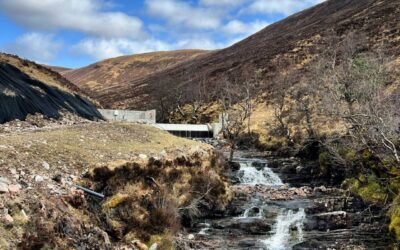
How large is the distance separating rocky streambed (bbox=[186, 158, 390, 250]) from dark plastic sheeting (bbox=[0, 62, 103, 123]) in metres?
10.9

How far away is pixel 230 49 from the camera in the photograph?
114m

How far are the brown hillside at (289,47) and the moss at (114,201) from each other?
183ft

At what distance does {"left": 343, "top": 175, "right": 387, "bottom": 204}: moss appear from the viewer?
21.5 meters

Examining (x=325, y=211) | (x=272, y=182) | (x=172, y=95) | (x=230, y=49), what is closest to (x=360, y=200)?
(x=325, y=211)

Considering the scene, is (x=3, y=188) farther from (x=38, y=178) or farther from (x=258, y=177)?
(x=258, y=177)

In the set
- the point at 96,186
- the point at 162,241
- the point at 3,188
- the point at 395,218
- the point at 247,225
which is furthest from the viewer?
the point at 247,225

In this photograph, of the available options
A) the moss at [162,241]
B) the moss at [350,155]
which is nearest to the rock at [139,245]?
the moss at [162,241]

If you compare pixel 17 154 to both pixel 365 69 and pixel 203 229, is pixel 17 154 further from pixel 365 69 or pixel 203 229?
pixel 365 69

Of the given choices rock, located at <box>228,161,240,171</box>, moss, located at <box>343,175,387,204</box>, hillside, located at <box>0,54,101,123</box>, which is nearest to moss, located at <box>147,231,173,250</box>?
hillside, located at <box>0,54,101,123</box>

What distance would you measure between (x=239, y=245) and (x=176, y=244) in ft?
12.0

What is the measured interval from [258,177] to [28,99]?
16.9 meters

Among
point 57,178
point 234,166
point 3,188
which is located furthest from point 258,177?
point 3,188

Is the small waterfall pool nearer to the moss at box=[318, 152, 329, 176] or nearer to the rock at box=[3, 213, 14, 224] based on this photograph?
the moss at box=[318, 152, 329, 176]

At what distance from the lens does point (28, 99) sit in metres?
25.0
